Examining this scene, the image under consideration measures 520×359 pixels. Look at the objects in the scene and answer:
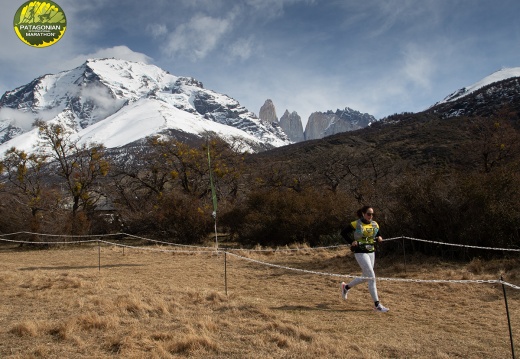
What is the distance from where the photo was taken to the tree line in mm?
11727

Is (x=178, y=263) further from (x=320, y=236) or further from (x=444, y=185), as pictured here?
(x=444, y=185)

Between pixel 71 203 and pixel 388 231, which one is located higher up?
pixel 71 203

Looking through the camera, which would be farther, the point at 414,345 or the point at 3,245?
the point at 3,245

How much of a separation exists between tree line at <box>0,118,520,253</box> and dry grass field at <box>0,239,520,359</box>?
1.83 meters

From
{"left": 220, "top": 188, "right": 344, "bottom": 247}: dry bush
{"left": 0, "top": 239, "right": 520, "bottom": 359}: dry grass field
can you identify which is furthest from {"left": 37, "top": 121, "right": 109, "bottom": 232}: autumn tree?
{"left": 0, "top": 239, "right": 520, "bottom": 359}: dry grass field

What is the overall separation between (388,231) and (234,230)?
12.2 m

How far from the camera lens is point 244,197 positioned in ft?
90.7

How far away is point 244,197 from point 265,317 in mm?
21184

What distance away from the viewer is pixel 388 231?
1374 cm

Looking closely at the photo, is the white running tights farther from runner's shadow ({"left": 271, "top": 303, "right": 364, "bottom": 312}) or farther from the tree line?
the tree line

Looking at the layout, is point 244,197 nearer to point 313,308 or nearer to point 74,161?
point 74,161

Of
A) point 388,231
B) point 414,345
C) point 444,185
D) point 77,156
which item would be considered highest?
point 77,156

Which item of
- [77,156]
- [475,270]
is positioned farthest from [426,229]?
[77,156]

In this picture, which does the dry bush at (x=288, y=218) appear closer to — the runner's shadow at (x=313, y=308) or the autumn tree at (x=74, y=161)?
the runner's shadow at (x=313, y=308)
